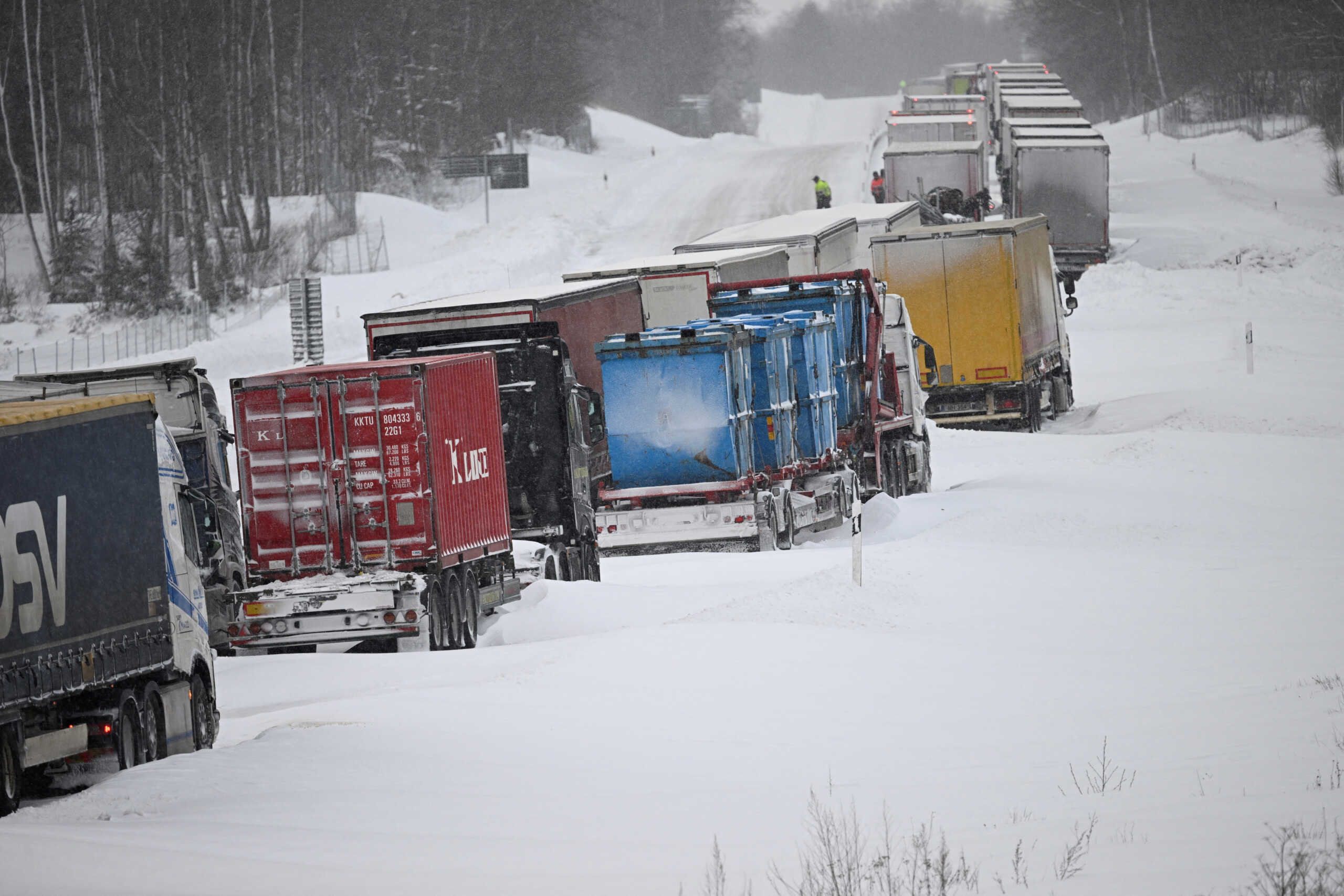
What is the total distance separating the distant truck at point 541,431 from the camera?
19.6 m

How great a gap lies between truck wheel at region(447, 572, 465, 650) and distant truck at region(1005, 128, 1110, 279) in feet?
113

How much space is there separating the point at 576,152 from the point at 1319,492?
220 ft

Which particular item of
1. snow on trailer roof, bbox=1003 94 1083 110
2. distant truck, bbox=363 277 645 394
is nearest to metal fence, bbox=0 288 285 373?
distant truck, bbox=363 277 645 394

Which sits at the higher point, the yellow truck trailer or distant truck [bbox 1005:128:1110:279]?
distant truck [bbox 1005:128:1110:279]

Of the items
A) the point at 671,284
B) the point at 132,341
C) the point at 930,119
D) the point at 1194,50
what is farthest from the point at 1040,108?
the point at 1194,50

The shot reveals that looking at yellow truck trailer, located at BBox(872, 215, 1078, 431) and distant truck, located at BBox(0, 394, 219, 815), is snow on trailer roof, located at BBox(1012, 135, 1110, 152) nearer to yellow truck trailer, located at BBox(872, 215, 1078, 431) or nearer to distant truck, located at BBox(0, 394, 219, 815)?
yellow truck trailer, located at BBox(872, 215, 1078, 431)

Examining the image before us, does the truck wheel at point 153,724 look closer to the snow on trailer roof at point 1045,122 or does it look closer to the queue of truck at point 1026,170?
the queue of truck at point 1026,170

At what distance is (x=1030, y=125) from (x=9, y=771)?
46580 millimetres

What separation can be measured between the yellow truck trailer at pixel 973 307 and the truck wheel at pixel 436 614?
45.3ft

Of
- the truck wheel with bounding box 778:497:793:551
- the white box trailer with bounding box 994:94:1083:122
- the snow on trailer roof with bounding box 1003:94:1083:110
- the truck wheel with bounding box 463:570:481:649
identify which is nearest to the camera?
the truck wheel with bounding box 463:570:481:649

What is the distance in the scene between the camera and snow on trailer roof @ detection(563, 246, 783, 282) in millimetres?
26250

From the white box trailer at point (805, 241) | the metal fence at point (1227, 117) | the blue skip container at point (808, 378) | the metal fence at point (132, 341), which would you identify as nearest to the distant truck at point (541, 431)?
the blue skip container at point (808, 378)

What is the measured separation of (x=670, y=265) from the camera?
87.5 feet

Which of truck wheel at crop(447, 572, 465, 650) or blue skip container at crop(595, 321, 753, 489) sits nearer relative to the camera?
truck wheel at crop(447, 572, 465, 650)
